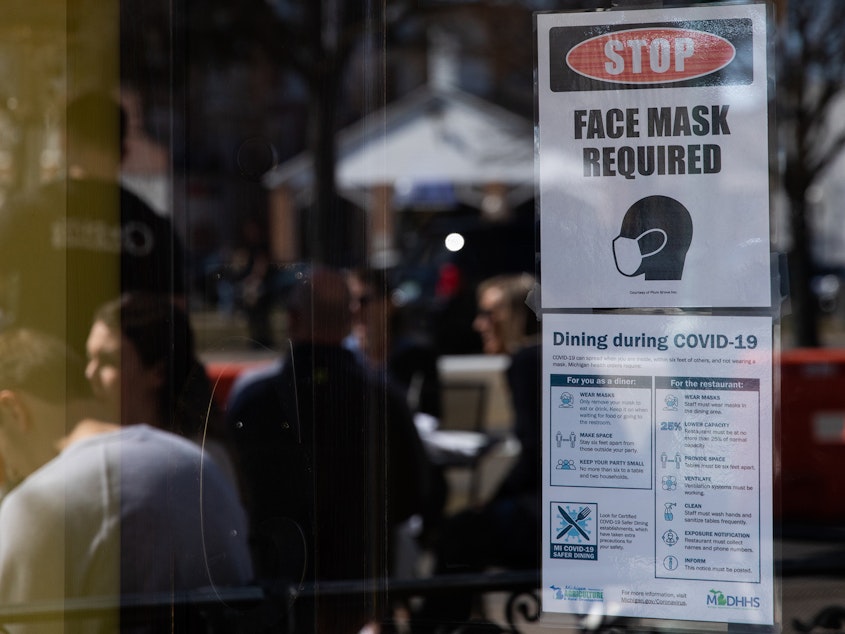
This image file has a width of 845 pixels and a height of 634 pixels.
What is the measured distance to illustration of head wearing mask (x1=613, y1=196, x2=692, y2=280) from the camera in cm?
167

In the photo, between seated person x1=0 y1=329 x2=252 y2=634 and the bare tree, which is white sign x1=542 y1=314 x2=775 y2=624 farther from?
the bare tree

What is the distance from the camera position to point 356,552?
1.91m

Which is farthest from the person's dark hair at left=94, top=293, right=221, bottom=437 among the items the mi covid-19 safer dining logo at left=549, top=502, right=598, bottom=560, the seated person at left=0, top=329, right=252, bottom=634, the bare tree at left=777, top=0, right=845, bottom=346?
the bare tree at left=777, top=0, right=845, bottom=346

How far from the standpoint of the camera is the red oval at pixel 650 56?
1.66 metres

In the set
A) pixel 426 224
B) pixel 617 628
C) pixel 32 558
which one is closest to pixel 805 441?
pixel 426 224

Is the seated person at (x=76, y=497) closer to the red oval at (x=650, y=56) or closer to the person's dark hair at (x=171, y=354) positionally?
the person's dark hair at (x=171, y=354)

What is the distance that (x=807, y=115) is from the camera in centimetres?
528

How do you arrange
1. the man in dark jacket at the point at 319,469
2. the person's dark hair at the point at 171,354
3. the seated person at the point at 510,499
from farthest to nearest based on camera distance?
the seated person at the point at 510,499 < the person's dark hair at the point at 171,354 < the man in dark jacket at the point at 319,469

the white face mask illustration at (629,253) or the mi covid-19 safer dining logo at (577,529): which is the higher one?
the white face mask illustration at (629,253)

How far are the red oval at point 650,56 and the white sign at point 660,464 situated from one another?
1.27ft

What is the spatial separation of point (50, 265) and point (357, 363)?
644 mm

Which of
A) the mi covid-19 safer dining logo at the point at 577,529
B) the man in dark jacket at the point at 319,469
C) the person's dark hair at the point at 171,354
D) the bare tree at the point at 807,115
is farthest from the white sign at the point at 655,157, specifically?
the bare tree at the point at 807,115

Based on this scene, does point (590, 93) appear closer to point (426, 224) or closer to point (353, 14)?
point (353, 14)

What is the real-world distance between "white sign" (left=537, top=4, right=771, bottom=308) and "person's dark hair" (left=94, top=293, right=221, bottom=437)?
72 cm
